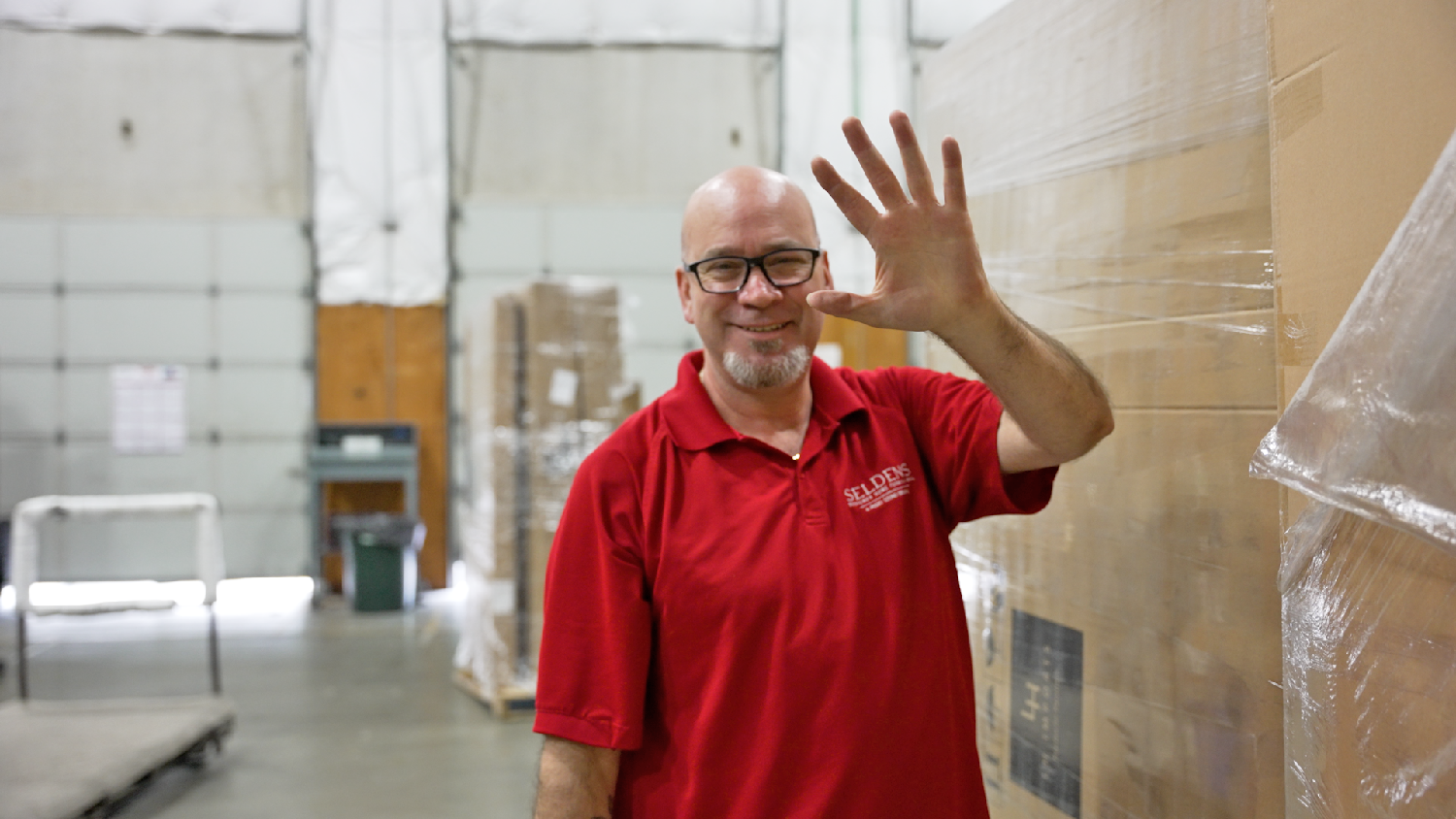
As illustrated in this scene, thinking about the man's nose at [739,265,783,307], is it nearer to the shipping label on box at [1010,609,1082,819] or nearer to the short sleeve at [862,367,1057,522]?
the short sleeve at [862,367,1057,522]

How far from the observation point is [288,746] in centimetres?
450

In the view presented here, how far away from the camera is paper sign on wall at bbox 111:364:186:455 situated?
8328 millimetres

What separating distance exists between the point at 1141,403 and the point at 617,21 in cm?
847

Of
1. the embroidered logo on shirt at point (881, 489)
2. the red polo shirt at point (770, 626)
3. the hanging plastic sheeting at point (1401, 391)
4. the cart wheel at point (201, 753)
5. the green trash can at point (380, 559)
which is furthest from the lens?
the green trash can at point (380, 559)

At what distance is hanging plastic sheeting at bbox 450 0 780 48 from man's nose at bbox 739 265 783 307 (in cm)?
809

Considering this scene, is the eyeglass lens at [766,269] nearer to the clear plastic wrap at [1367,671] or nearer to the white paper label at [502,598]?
the clear plastic wrap at [1367,671]

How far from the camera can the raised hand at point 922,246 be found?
113 cm

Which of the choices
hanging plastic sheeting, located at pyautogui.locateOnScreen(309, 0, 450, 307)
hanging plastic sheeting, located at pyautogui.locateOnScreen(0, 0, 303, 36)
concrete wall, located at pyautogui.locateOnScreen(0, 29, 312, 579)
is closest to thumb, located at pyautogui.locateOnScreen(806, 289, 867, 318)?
hanging plastic sheeting, located at pyautogui.locateOnScreen(309, 0, 450, 307)

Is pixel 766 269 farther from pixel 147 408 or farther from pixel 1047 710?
pixel 147 408

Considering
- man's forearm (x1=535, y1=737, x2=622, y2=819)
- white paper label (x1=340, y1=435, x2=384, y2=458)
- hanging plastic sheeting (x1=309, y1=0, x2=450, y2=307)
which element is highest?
hanging plastic sheeting (x1=309, y1=0, x2=450, y2=307)

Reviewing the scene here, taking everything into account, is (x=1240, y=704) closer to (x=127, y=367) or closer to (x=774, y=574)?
(x=774, y=574)

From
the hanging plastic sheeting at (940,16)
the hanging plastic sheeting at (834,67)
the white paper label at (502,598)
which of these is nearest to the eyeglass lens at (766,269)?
the white paper label at (502,598)

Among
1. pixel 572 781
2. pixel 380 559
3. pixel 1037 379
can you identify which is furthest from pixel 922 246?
pixel 380 559

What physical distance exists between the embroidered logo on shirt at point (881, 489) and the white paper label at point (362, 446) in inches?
284
